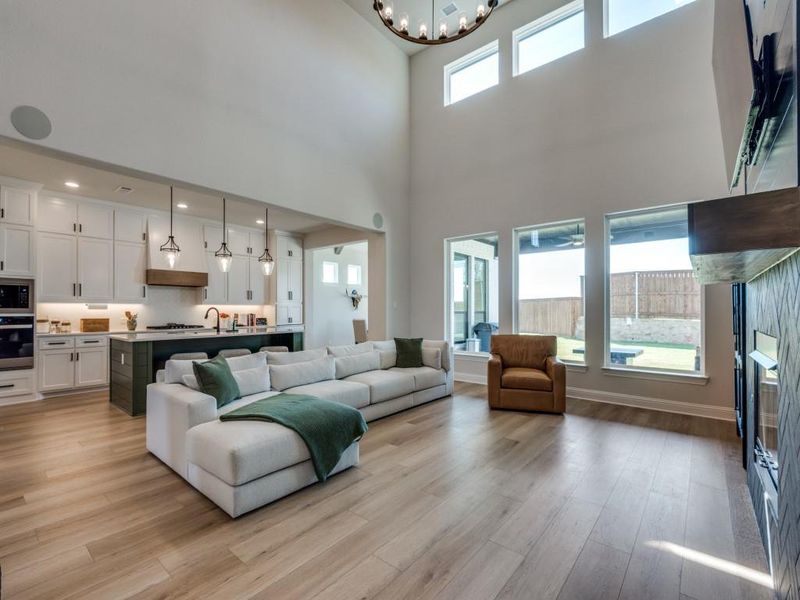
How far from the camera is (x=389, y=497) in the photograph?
2482 mm

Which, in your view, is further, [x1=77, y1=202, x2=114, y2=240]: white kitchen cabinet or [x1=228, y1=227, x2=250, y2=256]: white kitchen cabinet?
[x1=228, y1=227, x2=250, y2=256]: white kitchen cabinet

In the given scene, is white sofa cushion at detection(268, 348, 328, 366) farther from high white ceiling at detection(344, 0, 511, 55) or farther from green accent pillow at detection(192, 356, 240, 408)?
high white ceiling at detection(344, 0, 511, 55)

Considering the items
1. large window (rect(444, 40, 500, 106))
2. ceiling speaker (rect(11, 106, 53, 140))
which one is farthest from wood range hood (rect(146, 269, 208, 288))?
large window (rect(444, 40, 500, 106))

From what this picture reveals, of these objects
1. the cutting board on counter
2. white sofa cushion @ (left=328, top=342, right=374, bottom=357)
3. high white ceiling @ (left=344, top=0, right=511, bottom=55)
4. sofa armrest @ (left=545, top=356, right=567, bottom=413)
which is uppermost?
high white ceiling @ (left=344, top=0, right=511, bottom=55)

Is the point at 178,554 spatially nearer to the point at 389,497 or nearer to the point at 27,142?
the point at 389,497

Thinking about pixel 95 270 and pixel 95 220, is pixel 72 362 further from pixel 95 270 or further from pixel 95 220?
pixel 95 220

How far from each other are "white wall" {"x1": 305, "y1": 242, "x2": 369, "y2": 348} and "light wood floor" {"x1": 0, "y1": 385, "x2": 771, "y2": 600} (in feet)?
18.4

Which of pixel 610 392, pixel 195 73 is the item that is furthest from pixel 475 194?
pixel 195 73

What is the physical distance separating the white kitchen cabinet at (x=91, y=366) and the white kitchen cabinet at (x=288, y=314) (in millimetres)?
3107

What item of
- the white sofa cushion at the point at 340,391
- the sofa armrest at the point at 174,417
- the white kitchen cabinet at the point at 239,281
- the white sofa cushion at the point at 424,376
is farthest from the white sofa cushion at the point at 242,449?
the white kitchen cabinet at the point at 239,281

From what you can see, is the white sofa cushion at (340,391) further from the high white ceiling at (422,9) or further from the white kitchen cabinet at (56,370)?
the high white ceiling at (422,9)

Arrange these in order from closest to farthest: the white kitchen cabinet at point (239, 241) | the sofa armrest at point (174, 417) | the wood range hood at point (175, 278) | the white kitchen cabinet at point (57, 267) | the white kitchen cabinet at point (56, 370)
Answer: the sofa armrest at point (174, 417), the white kitchen cabinet at point (56, 370), the white kitchen cabinet at point (57, 267), the wood range hood at point (175, 278), the white kitchen cabinet at point (239, 241)

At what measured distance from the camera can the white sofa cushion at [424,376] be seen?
4627 mm

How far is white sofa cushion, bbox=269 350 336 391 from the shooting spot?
12.1ft
